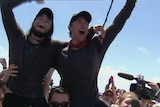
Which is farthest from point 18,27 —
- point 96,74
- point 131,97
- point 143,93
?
point 143,93

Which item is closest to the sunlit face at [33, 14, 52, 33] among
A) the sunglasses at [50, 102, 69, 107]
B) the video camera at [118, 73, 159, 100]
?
the sunglasses at [50, 102, 69, 107]

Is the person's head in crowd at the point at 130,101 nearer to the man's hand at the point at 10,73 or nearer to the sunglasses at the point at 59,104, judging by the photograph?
the sunglasses at the point at 59,104

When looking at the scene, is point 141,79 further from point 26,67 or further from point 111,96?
point 111,96

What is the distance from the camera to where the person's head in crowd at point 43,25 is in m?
3.96

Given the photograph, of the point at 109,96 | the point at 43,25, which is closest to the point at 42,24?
the point at 43,25

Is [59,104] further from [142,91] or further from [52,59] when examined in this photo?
[142,91]

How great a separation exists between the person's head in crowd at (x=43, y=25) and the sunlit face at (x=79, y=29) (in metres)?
0.24

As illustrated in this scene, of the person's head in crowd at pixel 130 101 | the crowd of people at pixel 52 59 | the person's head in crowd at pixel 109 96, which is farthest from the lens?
the person's head in crowd at pixel 109 96

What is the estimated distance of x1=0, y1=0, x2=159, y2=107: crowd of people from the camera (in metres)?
3.88

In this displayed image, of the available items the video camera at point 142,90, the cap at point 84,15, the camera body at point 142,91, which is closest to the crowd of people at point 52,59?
the cap at point 84,15

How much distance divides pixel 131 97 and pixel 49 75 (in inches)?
58.8

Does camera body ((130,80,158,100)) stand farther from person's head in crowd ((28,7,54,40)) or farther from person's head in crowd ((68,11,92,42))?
person's head in crowd ((28,7,54,40))

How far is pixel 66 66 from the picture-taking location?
12.7 ft

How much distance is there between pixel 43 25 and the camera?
3.94 meters
